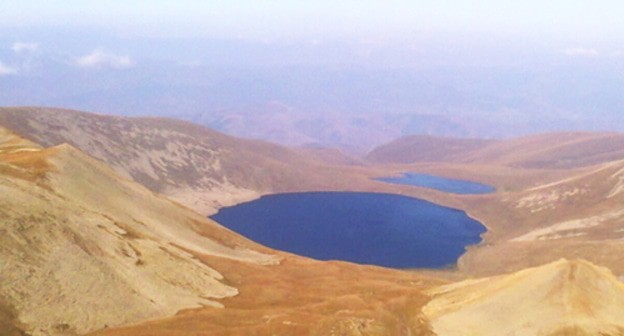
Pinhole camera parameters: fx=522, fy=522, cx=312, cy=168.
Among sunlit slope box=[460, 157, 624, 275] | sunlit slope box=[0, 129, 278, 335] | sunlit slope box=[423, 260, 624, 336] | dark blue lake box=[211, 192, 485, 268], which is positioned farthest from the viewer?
dark blue lake box=[211, 192, 485, 268]

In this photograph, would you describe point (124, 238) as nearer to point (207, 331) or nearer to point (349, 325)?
point (207, 331)

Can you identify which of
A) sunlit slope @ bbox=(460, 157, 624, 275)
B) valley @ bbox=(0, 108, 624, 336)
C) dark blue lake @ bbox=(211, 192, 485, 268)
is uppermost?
valley @ bbox=(0, 108, 624, 336)

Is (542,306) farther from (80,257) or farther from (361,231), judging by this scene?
(361,231)

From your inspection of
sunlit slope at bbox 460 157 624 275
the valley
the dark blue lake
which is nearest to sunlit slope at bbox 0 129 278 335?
the valley

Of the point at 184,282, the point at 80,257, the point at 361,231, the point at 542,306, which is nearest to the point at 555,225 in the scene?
the point at 361,231

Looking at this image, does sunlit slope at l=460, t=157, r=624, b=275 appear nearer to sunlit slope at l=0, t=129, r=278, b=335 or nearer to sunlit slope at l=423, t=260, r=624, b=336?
sunlit slope at l=423, t=260, r=624, b=336
